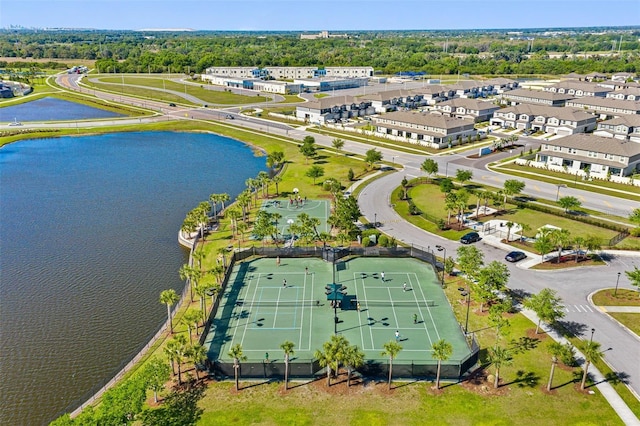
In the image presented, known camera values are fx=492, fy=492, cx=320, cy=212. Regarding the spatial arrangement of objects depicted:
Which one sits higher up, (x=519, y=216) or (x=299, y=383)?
(x=519, y=216)

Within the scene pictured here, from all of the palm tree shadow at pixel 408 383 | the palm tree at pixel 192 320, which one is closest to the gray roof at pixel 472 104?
the palm tree shadow at pixel 408 383

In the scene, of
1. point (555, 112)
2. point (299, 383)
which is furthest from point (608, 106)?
point (299, 383)

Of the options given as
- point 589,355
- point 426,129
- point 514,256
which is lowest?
point 589,355

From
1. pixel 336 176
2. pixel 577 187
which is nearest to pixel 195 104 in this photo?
pixel 336 176

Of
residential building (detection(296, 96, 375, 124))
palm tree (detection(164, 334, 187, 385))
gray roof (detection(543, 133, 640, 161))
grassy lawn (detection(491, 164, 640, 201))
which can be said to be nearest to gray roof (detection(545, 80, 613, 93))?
residential building (detection(296, 96, 375, 124))

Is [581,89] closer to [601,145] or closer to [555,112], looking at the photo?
[555,112]

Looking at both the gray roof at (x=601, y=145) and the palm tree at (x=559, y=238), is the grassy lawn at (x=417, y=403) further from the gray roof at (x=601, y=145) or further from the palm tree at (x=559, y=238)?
the gray roof at (x=601, y=145)

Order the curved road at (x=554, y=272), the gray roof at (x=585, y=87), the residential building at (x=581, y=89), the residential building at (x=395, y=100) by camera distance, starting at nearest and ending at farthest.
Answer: the curved road at (x=554, y=272) → the residential building at (x=395, y=100) → the residential building at (x=581, y=89) → the gray roof at (x=585, y=87)
